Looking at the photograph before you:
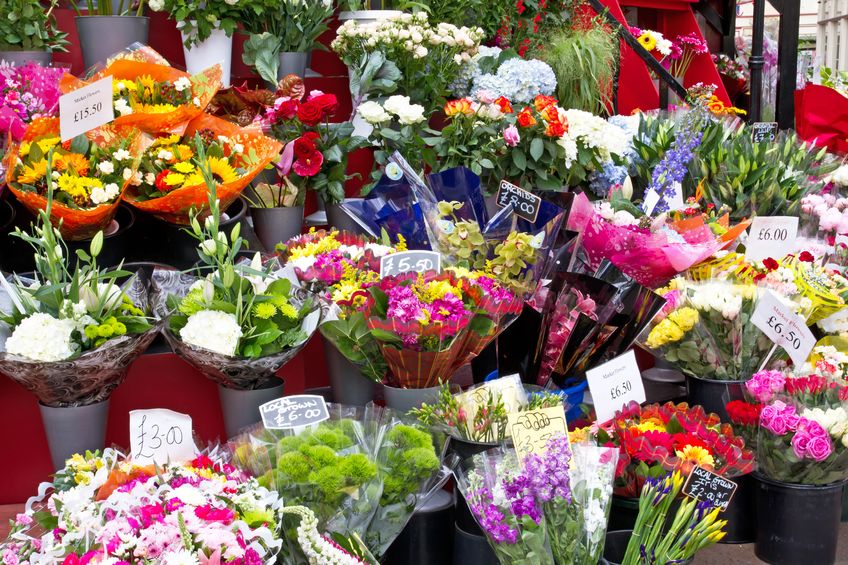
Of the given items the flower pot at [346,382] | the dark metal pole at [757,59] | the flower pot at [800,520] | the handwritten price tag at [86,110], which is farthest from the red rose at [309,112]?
A: the dark metal pole at [757,59]

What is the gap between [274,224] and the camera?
110 inches

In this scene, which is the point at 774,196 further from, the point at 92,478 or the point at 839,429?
the point at 92,478

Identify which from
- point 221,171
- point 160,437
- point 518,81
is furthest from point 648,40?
point 160,437

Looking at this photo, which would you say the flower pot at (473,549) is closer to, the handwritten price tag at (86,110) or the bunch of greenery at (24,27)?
the handwritten price tag at (86,110)

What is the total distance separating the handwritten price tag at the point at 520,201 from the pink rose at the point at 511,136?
1.81ft

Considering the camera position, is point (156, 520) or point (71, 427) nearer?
point (156, 520)

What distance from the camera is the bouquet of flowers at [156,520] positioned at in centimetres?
130

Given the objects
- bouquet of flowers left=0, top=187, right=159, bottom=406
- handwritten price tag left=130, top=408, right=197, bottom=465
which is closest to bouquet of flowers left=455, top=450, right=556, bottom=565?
handwritten price tag left=130, top=408, right=197, bottom=465

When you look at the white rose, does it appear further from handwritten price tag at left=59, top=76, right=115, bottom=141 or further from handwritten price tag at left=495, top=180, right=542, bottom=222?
handwritten price tag at left=59, top=76, right=115, bottom=141

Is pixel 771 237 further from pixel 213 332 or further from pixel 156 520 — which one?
pixel 156 520

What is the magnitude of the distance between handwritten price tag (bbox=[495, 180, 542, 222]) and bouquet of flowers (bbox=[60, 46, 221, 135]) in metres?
0.90

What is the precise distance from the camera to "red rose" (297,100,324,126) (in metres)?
2.83

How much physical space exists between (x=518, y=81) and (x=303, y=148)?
3.34 feet

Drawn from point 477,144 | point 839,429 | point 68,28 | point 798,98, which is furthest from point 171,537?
point 798,98
